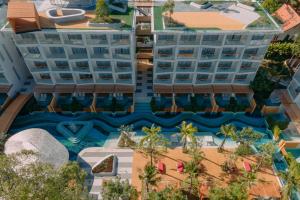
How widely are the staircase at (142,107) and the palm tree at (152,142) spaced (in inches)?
352

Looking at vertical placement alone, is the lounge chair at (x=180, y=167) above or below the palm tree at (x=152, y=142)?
below

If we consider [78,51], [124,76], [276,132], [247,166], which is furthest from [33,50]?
[276,132]

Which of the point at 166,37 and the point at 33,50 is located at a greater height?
the point at 166,37

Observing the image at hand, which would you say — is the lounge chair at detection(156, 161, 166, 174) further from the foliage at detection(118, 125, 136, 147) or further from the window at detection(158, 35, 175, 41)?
the window at detection(158, 35, 175, 41)

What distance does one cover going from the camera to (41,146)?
36.7 meters

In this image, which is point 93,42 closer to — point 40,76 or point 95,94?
point 95,94

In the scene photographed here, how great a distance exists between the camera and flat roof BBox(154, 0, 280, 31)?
1618 inches

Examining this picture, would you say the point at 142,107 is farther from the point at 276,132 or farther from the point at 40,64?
the point at 276,132

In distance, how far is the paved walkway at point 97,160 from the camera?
37906mm

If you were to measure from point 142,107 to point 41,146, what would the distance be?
2057cm

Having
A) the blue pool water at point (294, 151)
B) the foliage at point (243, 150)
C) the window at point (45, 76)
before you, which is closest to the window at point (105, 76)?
the window at point (45, 76)

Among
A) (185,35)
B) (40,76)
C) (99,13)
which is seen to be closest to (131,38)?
(99,13)

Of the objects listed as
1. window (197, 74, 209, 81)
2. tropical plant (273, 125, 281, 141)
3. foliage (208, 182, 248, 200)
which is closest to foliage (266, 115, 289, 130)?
tropical plant (273, 125, 281, 141)

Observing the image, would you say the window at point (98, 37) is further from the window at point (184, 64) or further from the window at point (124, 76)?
the window at point (184, 64)
